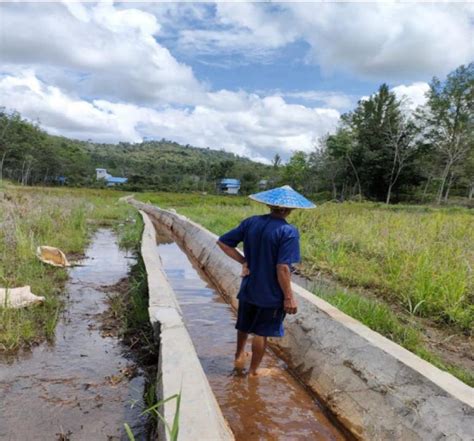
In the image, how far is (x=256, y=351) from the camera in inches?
143

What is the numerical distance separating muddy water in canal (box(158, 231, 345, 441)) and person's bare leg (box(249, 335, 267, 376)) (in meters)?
0.09

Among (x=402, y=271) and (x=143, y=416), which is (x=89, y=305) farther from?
(x=402, y=271)

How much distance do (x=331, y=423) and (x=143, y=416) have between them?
53.8 inches

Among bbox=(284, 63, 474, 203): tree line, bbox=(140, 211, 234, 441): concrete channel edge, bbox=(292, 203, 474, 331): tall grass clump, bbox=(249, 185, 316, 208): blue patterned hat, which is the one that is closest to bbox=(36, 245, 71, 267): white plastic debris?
bbox=(140, 211, 234, 441): concrete channel edge

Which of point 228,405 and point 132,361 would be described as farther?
point 132,361

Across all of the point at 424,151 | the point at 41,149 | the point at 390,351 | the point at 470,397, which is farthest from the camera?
the point at 41,149

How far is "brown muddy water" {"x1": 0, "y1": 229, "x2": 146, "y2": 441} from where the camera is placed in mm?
2656

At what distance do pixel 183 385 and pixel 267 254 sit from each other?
119 cm

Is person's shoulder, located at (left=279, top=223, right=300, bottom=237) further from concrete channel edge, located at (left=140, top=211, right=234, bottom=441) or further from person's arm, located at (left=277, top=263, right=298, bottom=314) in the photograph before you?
concrete channel edge, located at (left=140, top=211, right=234, bottom=441)

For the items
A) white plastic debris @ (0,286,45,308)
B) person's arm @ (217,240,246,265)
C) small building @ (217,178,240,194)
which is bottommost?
white plastic debris @ (0,286,45,308)

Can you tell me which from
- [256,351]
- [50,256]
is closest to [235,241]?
[256,351]

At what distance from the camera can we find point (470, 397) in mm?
2502

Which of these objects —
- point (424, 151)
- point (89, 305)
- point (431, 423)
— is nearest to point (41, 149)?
point (424, 151)

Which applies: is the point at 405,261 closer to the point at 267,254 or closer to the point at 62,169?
the point at 267,254
